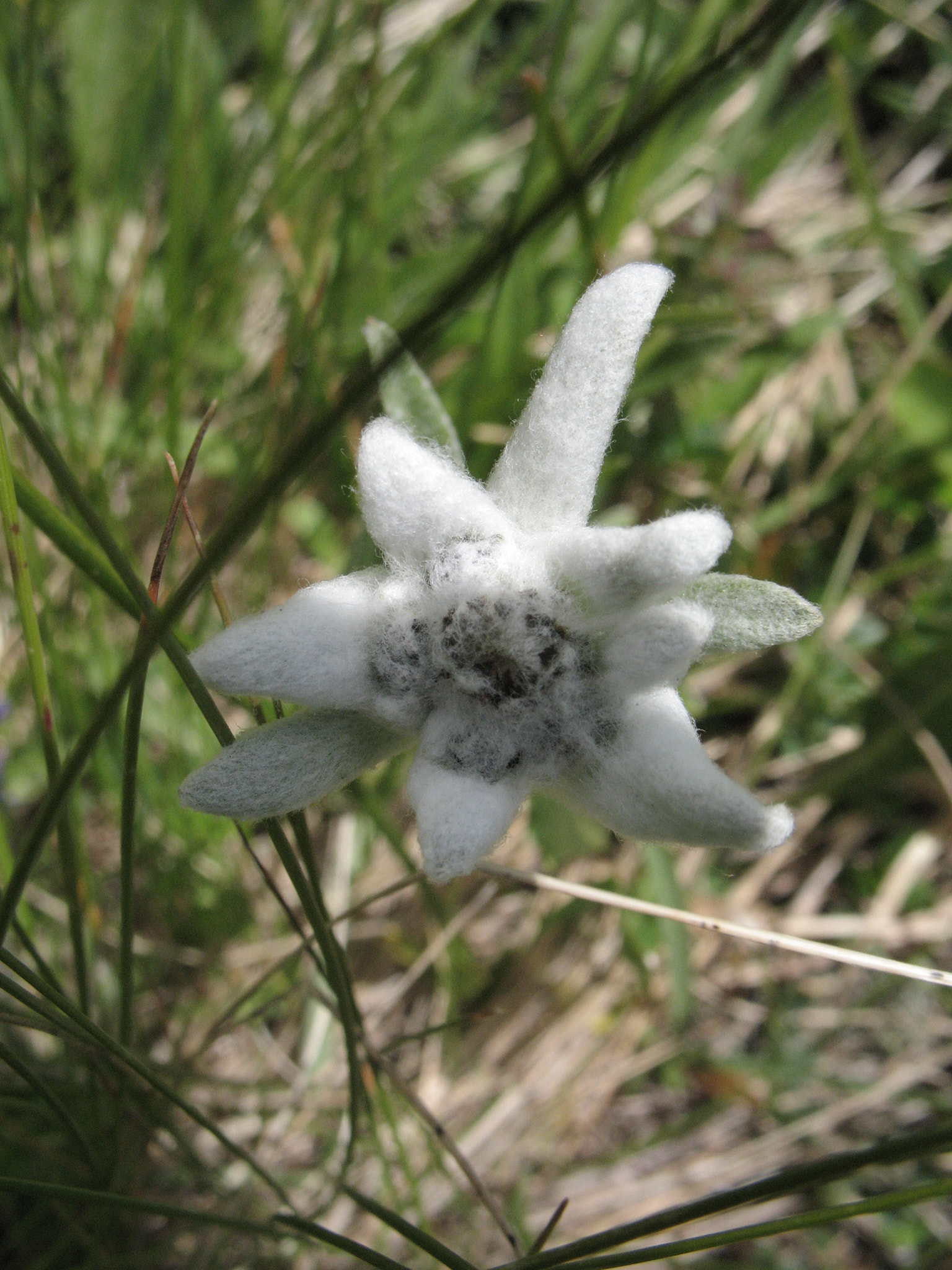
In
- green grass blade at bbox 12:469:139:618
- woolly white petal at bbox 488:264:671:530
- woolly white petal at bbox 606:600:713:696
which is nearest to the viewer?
woolly white petal at bbox 606:600:713:696

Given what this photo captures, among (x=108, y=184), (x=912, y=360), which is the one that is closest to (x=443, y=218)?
(x=108, y=184)

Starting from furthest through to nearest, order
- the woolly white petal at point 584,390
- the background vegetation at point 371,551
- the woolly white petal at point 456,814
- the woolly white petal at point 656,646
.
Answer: the background vegetation at point 371,551 < the woolly white petal at point 584,390 < the woolly white petal at point 656,646 < the woolly white petal at point 456,814

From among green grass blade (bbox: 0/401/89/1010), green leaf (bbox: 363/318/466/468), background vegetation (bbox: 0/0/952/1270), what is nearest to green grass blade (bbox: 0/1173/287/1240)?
green grass blade (bbox: 0/401/89/1010)

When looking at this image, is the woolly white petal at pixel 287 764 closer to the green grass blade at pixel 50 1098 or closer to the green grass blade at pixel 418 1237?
the green grass blade at pixel 50 1098

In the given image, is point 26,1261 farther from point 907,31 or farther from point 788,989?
point 907,31

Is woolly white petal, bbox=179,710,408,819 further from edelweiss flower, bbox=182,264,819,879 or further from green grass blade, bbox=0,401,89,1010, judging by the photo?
green grass blade, bbox=0,401,89,1010

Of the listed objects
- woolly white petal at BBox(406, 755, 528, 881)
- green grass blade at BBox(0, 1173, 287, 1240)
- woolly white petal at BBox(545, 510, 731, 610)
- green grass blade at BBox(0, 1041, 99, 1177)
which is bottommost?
green grass blade at BBox(0, 1173, 287, 1240)

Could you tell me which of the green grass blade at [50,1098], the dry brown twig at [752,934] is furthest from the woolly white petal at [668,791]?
the green grass blade at [50,1098]
